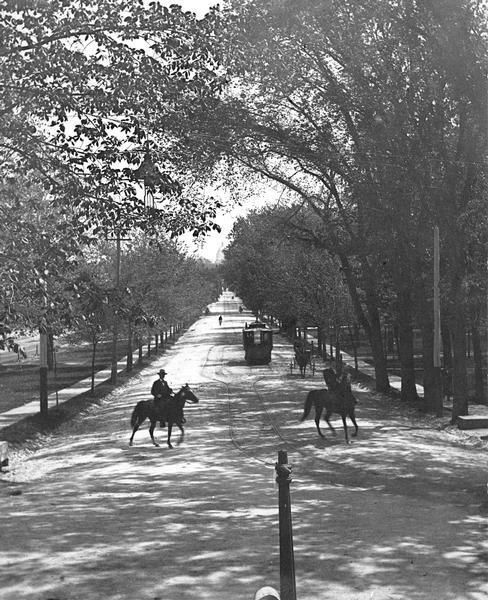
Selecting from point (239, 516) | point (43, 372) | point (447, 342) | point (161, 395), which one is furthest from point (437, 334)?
point (239, 516)

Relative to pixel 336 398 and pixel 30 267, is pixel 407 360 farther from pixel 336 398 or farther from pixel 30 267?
pixel 30 267

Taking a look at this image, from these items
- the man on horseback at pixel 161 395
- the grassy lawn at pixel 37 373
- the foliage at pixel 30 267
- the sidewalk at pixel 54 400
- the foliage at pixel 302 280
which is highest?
the foliage at pixel 302 280

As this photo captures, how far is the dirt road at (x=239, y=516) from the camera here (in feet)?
26.6

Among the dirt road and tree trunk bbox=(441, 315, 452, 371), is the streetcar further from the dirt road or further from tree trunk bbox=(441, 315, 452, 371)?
the dirt road

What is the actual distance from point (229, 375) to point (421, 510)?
37.9 metres

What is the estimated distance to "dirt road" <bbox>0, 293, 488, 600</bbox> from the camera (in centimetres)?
811

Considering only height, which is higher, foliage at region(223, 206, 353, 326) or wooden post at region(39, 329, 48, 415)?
foliage at region(223, 206, 353, 326)

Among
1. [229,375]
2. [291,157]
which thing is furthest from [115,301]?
[229,375]

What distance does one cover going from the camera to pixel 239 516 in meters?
11.6

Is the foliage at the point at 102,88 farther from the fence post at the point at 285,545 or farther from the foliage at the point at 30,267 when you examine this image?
the fence post at the point at 285,545

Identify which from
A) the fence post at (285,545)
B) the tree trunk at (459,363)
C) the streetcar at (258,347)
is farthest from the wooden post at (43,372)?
the streetcar at (258,347)

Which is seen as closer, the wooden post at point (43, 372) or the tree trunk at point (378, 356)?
the wooden post at point (43, 372)

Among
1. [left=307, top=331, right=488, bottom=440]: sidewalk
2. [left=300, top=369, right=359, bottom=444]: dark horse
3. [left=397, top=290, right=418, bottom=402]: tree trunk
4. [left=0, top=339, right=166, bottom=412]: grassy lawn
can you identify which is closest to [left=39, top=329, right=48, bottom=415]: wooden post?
[left=0, top=339, right=166, bottom=412]: grassy lawn

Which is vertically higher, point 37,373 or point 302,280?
point 302,280
